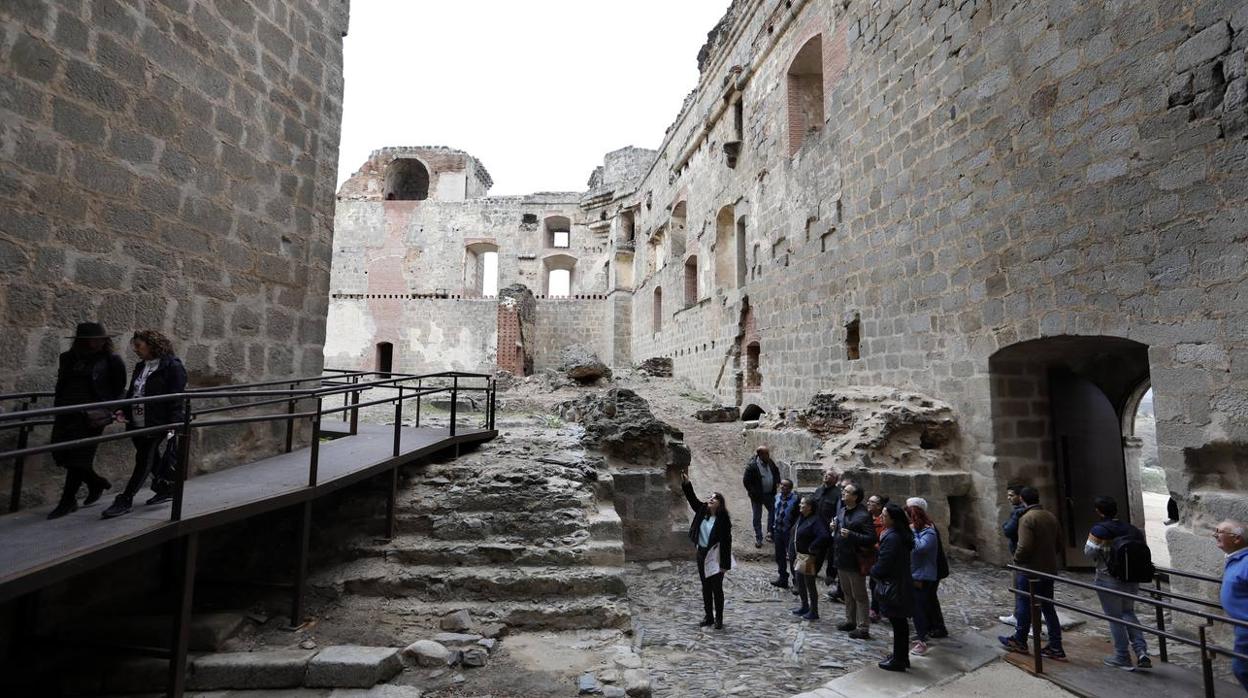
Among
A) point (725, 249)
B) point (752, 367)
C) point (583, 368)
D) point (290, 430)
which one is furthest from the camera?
point (583, 368)

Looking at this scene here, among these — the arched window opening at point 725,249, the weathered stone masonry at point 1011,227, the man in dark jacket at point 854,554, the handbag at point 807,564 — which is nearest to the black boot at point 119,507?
the handbag at point 807,564

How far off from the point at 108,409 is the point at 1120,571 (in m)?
7.13

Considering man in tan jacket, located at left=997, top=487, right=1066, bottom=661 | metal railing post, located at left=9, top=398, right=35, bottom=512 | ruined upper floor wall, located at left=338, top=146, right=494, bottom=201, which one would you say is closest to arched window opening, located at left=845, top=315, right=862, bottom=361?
man in tan jacket, located at left=997, top=487, right=1066, bottom=661

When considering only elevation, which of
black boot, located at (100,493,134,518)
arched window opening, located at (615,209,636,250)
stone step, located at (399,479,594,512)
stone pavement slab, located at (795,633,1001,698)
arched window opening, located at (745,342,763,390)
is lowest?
stone pavement slab, located at (795,633,1001,698)

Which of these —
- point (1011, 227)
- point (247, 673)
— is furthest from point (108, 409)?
point (1011, 227)

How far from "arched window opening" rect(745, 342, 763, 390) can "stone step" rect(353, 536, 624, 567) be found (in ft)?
30.6

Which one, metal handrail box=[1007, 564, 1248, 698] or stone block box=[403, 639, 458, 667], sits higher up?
metal handrail box=[1007, 564, 1248, 698]

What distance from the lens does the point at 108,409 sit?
3.61 meters

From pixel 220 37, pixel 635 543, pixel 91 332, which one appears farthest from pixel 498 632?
pixel 220 37

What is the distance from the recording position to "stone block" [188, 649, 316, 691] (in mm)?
3580

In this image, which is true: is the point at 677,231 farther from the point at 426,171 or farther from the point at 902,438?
the point at 426,171

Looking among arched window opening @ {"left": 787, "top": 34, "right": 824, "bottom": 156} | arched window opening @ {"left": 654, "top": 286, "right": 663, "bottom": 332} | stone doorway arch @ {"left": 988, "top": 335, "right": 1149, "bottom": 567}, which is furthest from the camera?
arched window opening @ {"left": 654, "top": 286, "right": 663, "bottom": 332}

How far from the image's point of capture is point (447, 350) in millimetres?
22531

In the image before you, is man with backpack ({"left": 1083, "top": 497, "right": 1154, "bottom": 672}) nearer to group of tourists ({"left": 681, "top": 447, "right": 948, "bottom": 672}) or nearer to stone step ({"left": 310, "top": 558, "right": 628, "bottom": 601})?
group of tourists ({"left": 681, "top": 447, "right": 948, "bottom": 672})
